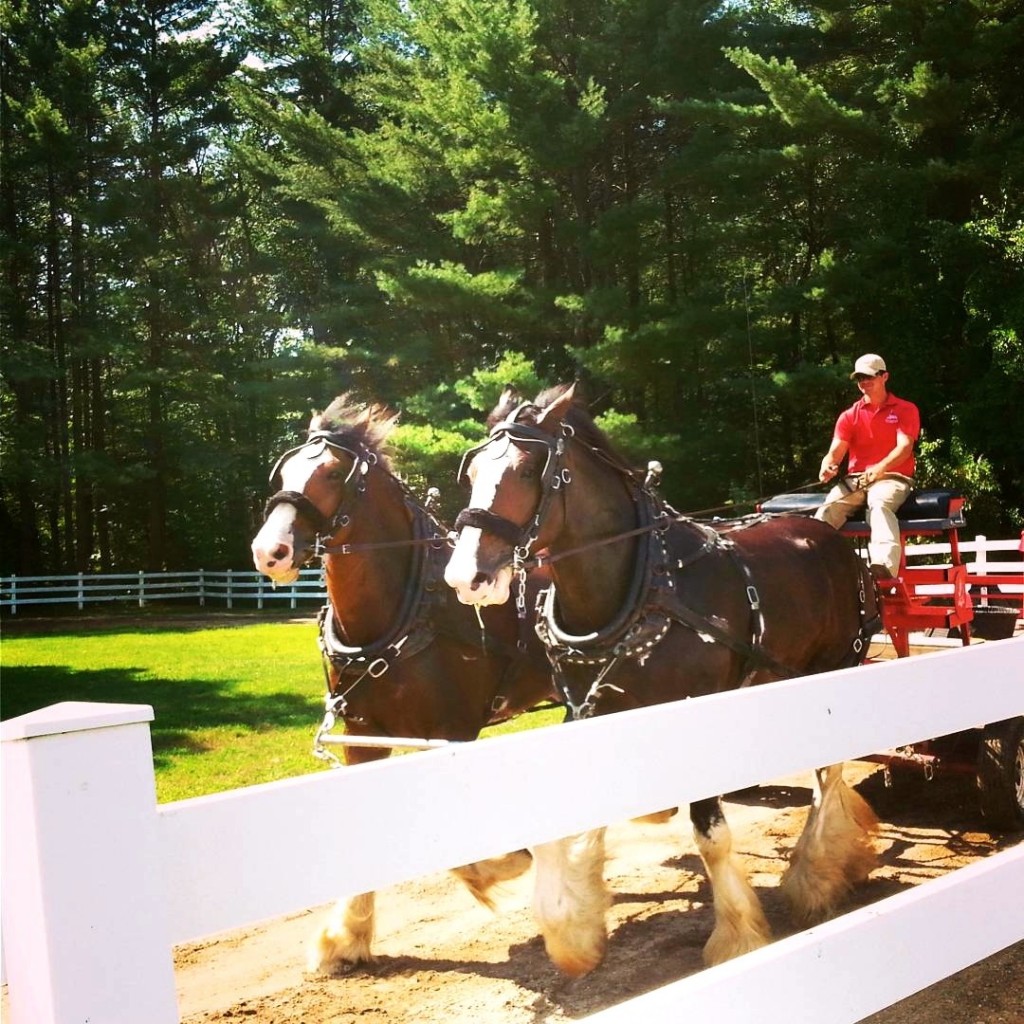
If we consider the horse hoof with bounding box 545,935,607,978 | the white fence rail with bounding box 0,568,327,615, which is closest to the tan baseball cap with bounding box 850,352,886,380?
the horse hoof with bounding box 545,935,607,978

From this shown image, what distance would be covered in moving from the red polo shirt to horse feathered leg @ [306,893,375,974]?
128 inches

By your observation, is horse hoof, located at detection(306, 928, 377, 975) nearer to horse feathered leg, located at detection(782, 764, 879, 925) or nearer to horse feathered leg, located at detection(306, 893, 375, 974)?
horse feathered leg, located at detection(306, 893, 375, 974)

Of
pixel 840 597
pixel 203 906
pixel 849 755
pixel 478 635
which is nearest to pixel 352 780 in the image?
pixel 203 906

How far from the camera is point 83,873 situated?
1.10 metres

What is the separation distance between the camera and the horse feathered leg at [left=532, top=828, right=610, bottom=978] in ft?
10.4

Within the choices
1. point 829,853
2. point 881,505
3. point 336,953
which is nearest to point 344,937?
point 336,953

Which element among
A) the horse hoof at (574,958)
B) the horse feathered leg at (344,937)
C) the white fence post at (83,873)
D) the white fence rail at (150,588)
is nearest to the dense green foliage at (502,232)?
the white fence rail at (150,588)

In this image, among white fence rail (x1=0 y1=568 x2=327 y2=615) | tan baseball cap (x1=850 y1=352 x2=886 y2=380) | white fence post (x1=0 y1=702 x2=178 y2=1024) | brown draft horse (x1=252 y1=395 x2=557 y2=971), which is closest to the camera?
white fence post (x1=0 y1=702 x2=178 y2=1024)

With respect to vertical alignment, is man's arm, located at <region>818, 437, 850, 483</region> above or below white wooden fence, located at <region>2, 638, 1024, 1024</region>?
above

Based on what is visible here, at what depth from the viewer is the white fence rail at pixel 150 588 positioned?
944 inches

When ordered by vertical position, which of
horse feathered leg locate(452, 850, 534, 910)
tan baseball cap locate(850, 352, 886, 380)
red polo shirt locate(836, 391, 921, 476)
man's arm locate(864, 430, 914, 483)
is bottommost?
horse feathered leg locate(452, 850, 534, 910)

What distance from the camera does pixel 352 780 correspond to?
Answer: 1.30 meters

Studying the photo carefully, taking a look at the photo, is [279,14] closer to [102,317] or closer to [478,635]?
[102,317]

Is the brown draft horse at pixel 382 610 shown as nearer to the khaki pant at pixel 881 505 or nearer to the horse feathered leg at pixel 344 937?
the horse feathered leg at pixel 344 937
